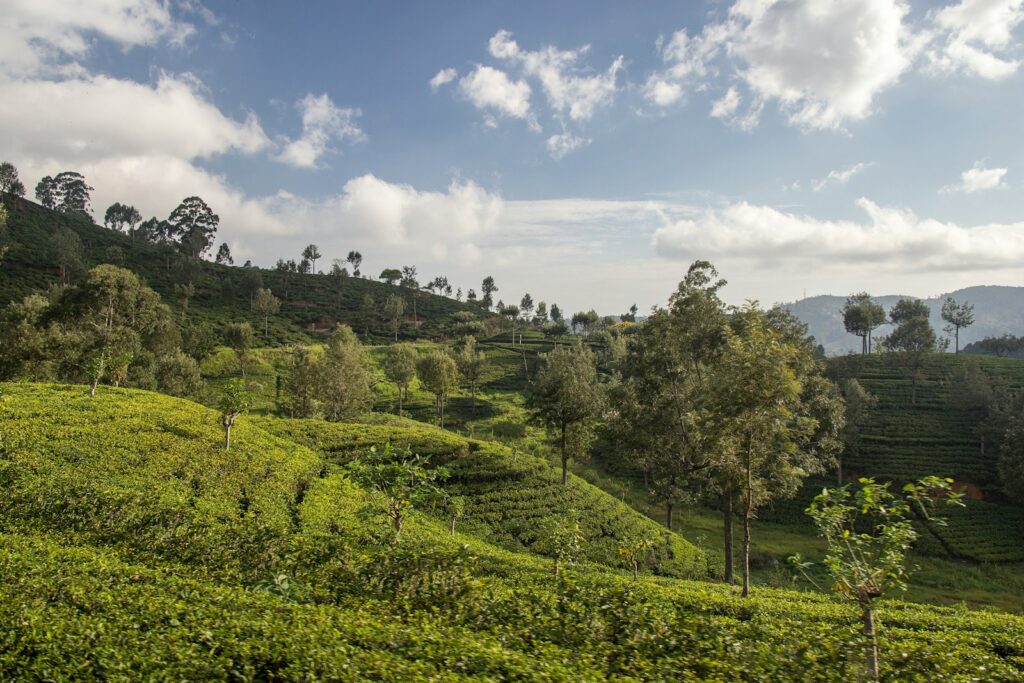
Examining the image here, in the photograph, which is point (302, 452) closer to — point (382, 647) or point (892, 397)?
point (382, 647)

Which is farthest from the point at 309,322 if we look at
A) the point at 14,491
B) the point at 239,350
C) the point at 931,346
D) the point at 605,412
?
the point at 931,346

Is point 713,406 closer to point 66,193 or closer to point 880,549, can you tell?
point 880,549

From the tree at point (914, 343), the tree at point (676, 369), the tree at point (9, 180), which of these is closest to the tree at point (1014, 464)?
the tree at point (914, 343)

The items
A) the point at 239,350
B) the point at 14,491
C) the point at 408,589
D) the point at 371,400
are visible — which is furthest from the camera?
the point at 239,350

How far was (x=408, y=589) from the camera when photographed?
1145 cm

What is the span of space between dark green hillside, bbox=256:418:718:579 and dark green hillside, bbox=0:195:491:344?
75.9 m

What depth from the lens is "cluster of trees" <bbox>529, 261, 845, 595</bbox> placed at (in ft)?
65.1

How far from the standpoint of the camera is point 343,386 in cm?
5878

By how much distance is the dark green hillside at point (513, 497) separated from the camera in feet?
92.5

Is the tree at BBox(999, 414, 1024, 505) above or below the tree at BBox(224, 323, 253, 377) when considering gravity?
below

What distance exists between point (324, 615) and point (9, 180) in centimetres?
20094

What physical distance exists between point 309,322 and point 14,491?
11434cm

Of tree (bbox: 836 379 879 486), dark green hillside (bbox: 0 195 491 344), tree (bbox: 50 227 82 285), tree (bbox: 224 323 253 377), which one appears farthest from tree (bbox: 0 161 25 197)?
tree (bbox: 836 379 879 486)

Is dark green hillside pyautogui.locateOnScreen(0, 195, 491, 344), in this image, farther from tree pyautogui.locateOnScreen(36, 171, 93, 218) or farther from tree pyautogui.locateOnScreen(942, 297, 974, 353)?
tree pyautogui.locateOnScreen(942, 297, 974, 353)
